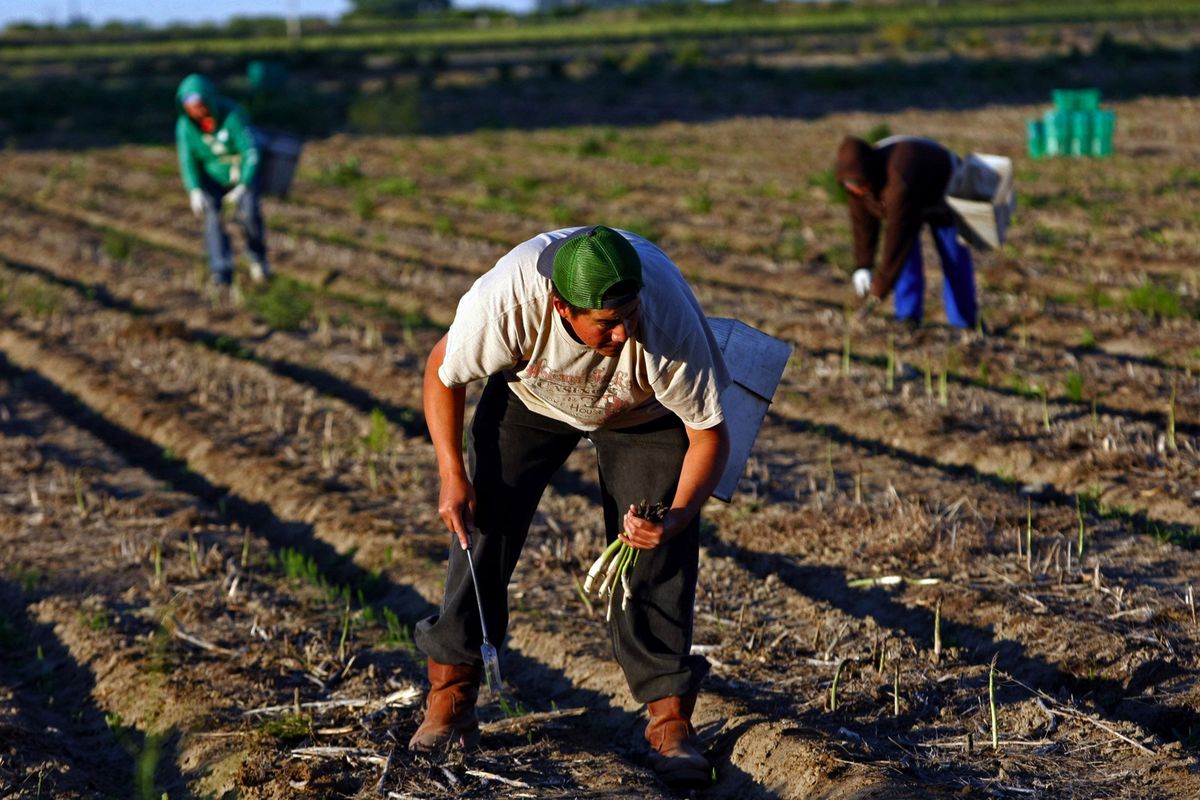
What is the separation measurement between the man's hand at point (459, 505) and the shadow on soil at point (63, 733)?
100 centimetres

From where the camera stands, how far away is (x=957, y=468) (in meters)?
7.22

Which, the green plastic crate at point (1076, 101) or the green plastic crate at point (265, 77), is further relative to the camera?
the green plastic crate at point (265, 77)

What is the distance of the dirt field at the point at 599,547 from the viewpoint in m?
4.46

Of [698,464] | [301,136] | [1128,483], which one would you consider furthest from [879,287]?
[301,136]

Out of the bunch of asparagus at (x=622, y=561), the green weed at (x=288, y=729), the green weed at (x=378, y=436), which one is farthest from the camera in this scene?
the green weed at (x=378, y=436)

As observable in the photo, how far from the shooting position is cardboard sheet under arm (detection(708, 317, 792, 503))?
445 cm

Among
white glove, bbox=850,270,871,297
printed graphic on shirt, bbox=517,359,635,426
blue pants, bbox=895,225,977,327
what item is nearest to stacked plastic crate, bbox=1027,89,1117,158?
blue pants, bbox=895,225,977,327

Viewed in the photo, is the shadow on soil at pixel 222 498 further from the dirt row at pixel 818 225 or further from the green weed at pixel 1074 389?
the dirt row at pixel 818 225

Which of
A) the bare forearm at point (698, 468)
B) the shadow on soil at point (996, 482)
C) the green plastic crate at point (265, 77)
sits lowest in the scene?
the shadow on soil at point (996, 482)

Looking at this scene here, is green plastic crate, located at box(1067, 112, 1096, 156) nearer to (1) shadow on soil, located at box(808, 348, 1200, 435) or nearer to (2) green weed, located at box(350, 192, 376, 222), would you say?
(2) green weed, located at box(350, 192, 376, 222)

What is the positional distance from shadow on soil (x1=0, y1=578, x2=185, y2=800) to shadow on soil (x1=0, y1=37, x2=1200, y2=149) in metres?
19.7

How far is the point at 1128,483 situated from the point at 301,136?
1972cm

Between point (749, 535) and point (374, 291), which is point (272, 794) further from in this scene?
point (374, 291)

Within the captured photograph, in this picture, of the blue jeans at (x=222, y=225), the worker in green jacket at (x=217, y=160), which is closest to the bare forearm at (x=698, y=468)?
the worker in green jacket at (x=217, y=160)
